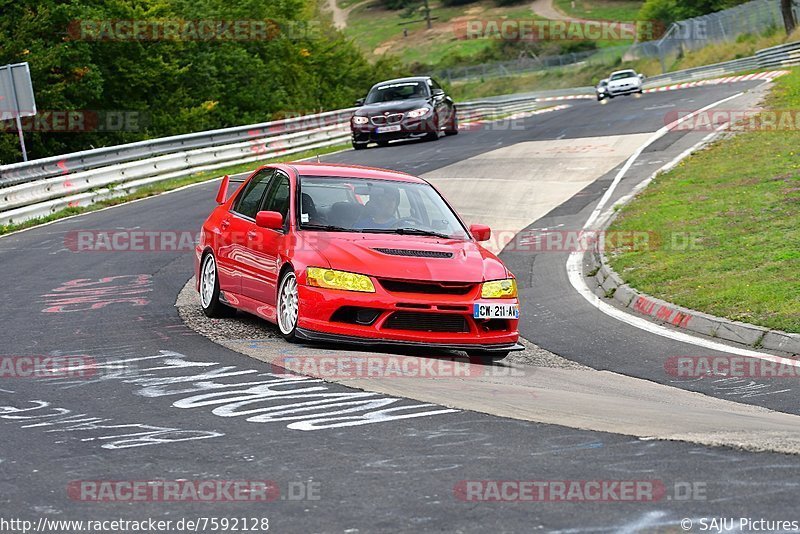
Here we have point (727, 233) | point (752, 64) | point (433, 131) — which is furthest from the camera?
point (752, 64)

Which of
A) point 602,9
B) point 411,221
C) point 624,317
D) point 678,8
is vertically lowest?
point 624,317

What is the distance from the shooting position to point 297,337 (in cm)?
964

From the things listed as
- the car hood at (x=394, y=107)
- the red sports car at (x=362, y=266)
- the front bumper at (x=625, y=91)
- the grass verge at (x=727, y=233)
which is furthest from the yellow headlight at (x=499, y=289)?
the front bumper at (x=625, y=91)

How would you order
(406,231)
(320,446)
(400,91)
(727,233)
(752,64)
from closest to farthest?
(320,446)
(406,231)
(727,233)
(400,91)
(752,64)

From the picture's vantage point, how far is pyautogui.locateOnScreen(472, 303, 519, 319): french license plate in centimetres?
970

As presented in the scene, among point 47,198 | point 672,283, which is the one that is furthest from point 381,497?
point 47,198

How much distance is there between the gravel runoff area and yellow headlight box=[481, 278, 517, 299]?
1.84ft

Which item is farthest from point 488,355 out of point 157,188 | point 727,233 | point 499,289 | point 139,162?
point 139,162

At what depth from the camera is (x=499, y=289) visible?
992 cm

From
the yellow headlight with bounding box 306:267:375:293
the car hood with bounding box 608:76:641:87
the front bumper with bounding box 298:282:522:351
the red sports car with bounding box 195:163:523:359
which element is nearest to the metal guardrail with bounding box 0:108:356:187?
the red sports car with bounding box 195:163:523:359

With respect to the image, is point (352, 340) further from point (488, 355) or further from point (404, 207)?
point (404, 207)

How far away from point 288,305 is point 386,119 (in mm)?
22798

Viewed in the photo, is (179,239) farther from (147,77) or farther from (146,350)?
(147,77)

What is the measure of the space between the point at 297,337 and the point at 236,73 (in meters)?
41.0
